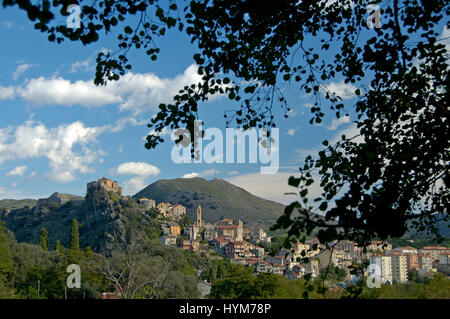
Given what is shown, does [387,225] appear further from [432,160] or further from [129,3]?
[129,3]

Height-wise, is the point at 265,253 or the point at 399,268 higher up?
the point at 265,253

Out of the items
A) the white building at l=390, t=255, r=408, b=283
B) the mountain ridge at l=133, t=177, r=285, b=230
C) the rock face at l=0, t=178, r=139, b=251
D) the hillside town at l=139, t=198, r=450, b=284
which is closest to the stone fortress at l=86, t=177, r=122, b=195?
the rock face at l=0, t=178, r=139, b=251

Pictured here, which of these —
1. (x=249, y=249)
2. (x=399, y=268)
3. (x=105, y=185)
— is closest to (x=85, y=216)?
(x=105, y=185)

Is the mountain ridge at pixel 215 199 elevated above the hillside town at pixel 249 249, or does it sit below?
above

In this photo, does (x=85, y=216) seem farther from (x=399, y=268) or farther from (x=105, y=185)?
(x=399, y=268)

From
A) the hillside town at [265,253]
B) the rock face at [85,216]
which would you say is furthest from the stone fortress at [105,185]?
the hillside town at [265,253]

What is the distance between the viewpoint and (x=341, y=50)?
4594 mm

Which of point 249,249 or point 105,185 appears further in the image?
point 105,185

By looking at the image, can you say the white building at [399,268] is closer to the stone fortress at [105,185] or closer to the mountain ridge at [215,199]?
the stone fortress at [105,185]

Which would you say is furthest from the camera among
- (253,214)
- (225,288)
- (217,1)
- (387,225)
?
(253,214)

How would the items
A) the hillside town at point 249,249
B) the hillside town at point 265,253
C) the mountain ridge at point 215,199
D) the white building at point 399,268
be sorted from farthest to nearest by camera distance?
the mountain ridge at point 215,199 < the white building at point 399,268 < the hillside town at point 249,249 < the hillside town at point 265,253

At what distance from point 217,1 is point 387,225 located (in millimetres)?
2432

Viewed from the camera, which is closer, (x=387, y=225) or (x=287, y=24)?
(x=387, y=225)
